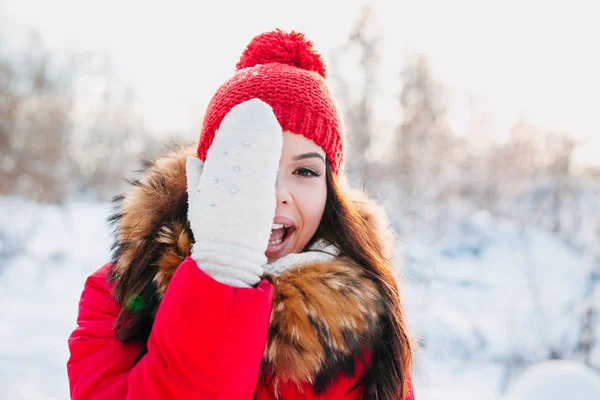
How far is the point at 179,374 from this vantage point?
93 centimetres

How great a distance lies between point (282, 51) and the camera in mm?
1524

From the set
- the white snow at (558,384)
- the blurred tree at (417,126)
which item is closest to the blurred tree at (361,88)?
the blurred tree at (417,126)

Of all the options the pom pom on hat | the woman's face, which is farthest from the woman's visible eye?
the pom pom on hat

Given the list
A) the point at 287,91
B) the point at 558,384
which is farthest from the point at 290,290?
the point at 558,384

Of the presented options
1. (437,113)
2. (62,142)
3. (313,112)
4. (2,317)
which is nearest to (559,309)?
(437,113)

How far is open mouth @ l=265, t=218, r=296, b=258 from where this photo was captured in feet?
4.49

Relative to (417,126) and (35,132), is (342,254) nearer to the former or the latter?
(417,126)

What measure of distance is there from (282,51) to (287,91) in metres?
0.24

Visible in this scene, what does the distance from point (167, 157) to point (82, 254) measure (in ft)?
24.1

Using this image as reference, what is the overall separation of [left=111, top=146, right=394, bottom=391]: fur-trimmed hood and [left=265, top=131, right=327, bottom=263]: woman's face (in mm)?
150

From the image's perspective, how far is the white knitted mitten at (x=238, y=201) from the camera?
99cm

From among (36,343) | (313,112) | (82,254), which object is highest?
(313,112)

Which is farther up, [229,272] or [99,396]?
[229,272]

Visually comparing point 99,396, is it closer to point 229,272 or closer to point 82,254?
point 229,272
